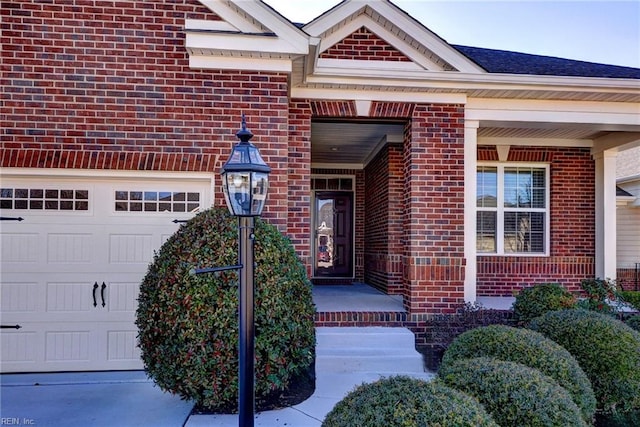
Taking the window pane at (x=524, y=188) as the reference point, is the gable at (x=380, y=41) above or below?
above

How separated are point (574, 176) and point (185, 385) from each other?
8287mm

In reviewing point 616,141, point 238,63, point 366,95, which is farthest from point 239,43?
point 616,141

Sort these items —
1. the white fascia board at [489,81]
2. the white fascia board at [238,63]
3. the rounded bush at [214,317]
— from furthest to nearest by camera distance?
the white fascia board at [489,81], the white fascia board at [238,63], the rounded bush at [214,317]

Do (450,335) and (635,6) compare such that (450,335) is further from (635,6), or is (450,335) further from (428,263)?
(635,6)

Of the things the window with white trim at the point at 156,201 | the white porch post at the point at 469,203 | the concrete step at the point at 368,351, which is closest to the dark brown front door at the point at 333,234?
the white porch post at the point at 469,203

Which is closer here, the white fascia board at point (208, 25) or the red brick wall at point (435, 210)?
the white fascia board at point (208, 25)

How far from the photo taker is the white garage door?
16.4 ft

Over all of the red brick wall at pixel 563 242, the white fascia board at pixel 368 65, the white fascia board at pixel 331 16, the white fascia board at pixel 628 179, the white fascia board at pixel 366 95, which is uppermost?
the white fascia board at pixel 331 16

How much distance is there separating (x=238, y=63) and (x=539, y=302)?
16.6 feet

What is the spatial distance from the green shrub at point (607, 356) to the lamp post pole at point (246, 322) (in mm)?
3265

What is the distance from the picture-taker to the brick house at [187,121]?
4992 millimetres

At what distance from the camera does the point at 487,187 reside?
8.66m

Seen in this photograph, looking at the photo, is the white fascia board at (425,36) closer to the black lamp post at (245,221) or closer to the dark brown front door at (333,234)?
Answer: the black lamp post at (245,221)

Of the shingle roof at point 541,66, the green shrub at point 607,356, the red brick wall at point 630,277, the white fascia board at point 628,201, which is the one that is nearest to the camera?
the green shrub at point 607,356
